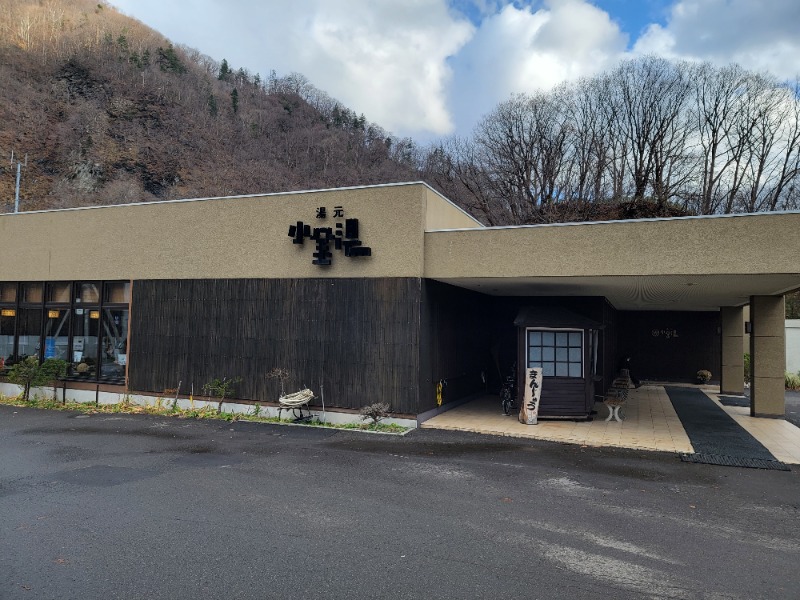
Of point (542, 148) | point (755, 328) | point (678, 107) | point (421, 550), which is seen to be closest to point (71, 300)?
point (421, 550)

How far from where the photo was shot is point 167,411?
492 inches

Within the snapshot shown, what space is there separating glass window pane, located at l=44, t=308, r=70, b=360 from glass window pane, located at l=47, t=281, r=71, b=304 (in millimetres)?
282

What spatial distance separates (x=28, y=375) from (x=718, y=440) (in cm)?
1561

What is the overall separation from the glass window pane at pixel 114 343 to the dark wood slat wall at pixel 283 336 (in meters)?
0.40

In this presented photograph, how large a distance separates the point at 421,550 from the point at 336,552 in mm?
739

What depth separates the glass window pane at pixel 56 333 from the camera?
14430 mm

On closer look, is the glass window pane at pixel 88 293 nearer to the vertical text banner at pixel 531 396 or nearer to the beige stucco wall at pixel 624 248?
the beige stucco wall at pixel 624 248

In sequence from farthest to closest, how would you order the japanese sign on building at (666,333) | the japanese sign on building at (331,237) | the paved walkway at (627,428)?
the japanese sign on building at (666,333), the japanese sign on building at (331,237), the paved walkway at (627,428)

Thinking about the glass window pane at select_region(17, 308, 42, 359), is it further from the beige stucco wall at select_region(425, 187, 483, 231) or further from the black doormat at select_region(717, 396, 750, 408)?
the black doormat at select_region(717, 396, 750, 408)

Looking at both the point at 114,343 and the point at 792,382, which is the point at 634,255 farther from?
the point at 792,382

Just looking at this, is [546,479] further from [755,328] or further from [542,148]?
[542,148]

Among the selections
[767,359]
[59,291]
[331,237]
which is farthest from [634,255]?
[59,291]

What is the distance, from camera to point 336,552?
183 inches

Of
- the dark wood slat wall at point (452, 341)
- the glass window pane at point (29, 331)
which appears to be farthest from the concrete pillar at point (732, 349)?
the glass window pane at point (29, 331)
